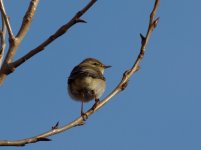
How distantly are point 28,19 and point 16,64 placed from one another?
50 centimetres

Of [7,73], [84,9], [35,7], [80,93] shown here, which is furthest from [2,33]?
[80,93]

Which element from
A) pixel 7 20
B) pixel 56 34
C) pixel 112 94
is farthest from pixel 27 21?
pixel 112 94

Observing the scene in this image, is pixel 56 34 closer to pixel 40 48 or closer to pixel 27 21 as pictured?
pixel 40 48

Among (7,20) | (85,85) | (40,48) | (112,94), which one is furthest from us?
(85,85)

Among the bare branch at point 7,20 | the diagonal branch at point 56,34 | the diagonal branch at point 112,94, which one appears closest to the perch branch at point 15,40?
the bare branch at point 7,20

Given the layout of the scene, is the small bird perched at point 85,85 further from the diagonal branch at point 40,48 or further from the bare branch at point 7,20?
the diagonal branch at point 40,48

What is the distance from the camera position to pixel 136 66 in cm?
408

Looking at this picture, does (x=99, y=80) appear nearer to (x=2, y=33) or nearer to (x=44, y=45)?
(x=2, y=33)

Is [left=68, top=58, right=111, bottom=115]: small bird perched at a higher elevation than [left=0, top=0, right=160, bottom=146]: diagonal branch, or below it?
higher

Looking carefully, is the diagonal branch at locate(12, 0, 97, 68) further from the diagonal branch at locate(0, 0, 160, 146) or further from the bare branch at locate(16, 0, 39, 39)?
the diagonal branch at locate(0, 0, 160, 146)

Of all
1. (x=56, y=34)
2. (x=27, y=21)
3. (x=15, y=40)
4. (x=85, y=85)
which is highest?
(x=85, y=85)

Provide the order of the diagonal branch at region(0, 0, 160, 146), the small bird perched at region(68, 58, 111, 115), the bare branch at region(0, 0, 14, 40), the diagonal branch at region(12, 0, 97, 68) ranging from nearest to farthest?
the diagonal branch at region(12, 0, 97, 68) < the diagonal branch at region(0, 0, 160, 146) < the bare branch at region(0, 0, 14, 40) < the small bird perched at region(68, 58, 111, 115)

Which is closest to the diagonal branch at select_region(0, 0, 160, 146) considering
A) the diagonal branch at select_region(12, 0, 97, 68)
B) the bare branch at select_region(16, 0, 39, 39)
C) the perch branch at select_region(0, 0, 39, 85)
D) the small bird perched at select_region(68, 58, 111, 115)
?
the perch branch at select_region(0, 0, 39, 85)

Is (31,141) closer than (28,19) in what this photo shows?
Yes
